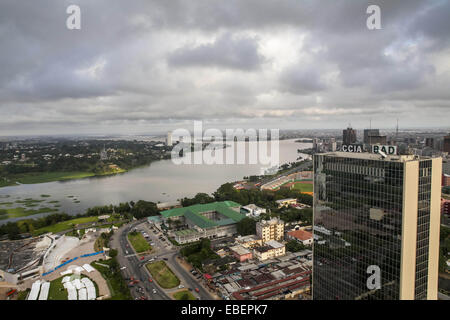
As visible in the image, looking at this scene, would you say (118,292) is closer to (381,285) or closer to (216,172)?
(381,285)

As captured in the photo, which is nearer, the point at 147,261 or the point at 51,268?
the point at 51,268

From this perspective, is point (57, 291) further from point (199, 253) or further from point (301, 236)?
point (301, 236)

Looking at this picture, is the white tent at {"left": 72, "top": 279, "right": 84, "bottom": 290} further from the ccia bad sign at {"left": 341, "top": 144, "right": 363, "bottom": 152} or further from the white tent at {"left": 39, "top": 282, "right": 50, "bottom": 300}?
the ccia bad sign at {"left": 341, "top": 144, "right": 363, "bottom": 152}

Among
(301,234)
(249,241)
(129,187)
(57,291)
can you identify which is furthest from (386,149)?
(129,187)

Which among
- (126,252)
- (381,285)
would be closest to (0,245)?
(126,252)

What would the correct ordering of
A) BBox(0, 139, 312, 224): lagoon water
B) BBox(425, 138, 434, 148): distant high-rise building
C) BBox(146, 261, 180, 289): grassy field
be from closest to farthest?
1. BBox(146, 261, 180, 289): grassy field
2. BBox(0, 139, 312, 224): lagoon water
3. BBox(425, 138, 434, 148): distant high-rise building

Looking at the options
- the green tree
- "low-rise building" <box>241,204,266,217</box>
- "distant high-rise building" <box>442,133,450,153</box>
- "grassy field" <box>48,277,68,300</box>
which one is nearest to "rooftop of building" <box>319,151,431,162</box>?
the green tree
